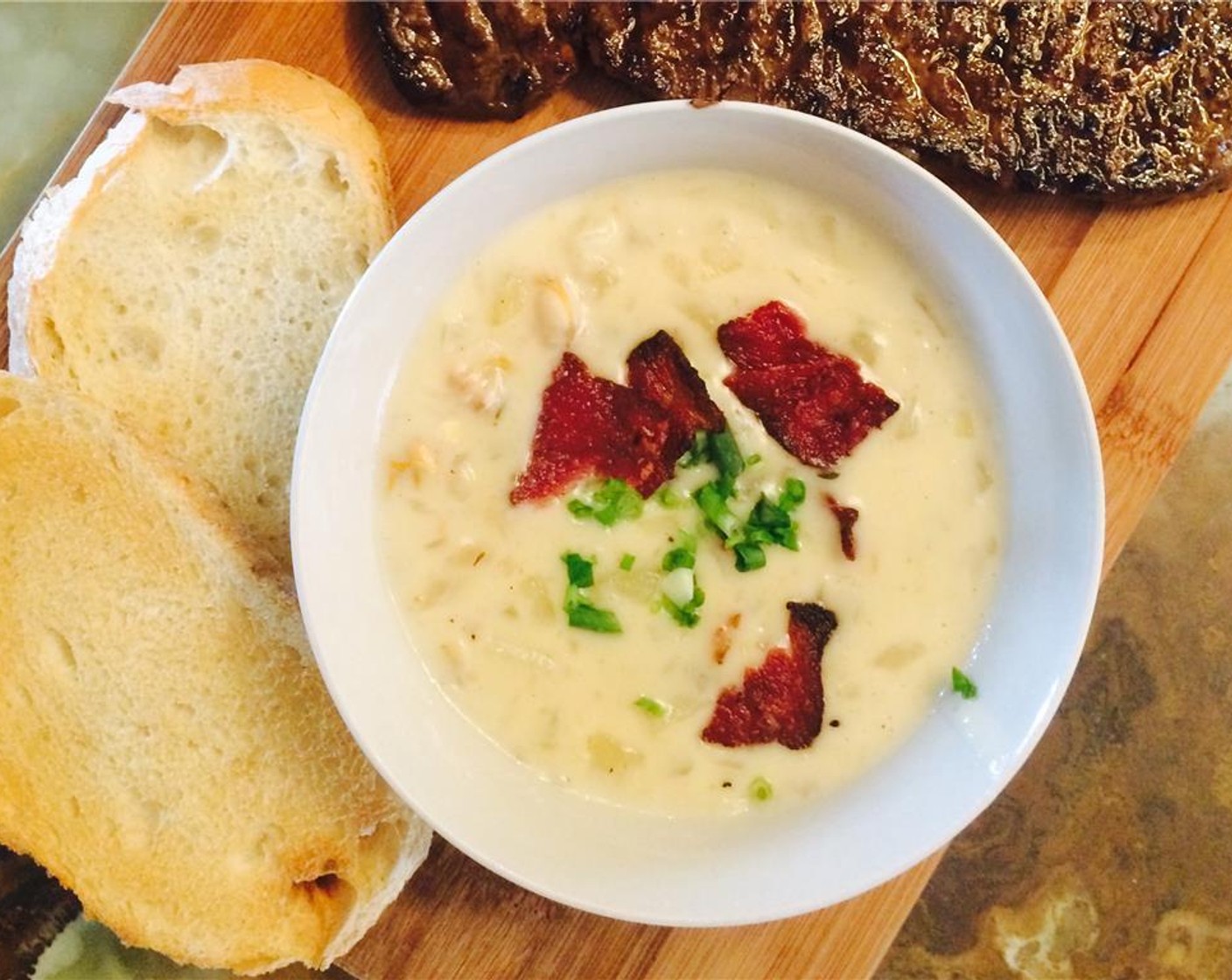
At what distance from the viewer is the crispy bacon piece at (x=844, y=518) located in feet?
6.88

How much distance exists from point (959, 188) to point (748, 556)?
96cm

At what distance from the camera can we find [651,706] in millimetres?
2109

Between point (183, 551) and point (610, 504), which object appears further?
point (183, 551)

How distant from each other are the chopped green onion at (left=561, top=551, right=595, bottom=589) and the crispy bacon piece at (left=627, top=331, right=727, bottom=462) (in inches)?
10.1

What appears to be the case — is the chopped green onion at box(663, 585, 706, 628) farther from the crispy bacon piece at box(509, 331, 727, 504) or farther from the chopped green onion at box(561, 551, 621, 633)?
the crispy bacon piece at box(509, 331, 727, 504)

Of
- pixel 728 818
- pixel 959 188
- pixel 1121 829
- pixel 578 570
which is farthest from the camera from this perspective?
pixel 1121 829

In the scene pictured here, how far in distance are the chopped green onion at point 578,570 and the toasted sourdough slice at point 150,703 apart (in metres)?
0.62

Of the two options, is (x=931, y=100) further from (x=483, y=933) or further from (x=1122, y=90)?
(x=483, y=933)

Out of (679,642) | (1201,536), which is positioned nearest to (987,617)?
(679,642)

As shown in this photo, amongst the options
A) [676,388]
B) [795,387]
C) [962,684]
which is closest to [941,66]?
[795,387]

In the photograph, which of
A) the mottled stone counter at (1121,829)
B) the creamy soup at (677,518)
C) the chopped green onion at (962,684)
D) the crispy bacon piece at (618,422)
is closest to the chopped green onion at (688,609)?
the creamy soup at (677,518)

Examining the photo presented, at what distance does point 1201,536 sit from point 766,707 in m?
1.64

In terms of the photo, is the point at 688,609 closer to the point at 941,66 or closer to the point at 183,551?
the point at 183,551

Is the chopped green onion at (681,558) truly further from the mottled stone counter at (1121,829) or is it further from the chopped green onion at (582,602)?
the mottled stone counter at (1121,829)
